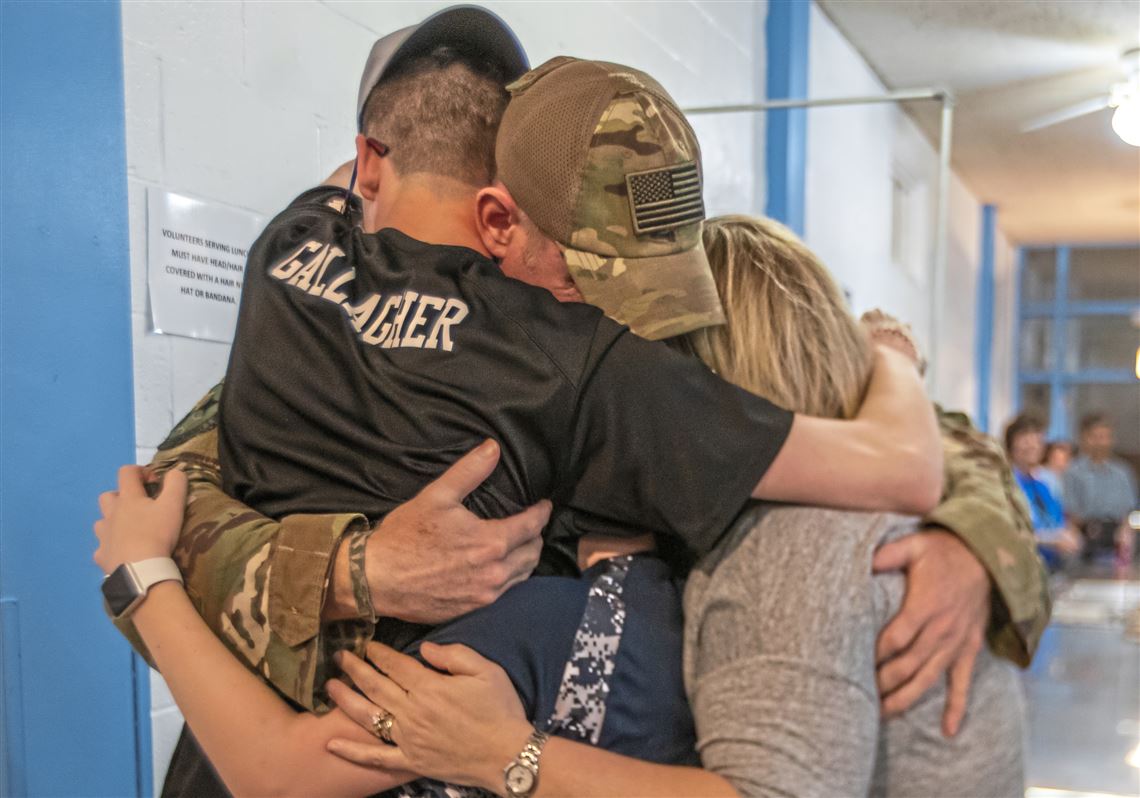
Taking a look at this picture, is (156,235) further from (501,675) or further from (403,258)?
(501,675)

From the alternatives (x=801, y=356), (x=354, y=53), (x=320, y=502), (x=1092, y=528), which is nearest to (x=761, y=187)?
(x=354, y=53)

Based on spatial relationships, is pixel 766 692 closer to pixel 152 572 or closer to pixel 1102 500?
pixel 152 572

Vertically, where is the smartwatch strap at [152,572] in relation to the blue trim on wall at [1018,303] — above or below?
below

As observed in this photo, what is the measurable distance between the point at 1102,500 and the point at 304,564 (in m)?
5.19

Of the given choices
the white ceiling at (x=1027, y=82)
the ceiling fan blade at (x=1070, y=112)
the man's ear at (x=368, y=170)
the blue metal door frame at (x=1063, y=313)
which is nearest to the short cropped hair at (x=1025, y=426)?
the blue metal door frame at (x=1063, y=313)

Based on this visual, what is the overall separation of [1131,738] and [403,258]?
329cm

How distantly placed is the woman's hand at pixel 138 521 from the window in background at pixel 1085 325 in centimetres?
142

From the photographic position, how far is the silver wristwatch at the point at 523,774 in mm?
822

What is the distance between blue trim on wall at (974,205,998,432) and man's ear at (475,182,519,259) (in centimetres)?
89

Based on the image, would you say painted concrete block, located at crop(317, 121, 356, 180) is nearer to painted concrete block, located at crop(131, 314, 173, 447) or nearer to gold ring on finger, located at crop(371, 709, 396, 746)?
painted concrete block, located at crop(131, 314, 173, 447)

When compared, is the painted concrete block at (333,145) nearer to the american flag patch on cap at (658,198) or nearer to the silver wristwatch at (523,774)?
the american flag patch on cap at (658,198)

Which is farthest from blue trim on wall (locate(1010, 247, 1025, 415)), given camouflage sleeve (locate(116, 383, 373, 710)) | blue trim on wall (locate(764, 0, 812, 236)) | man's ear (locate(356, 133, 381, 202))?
camouflage sleeve (locate(116, 383, 373, 710))

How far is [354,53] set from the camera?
165 cm

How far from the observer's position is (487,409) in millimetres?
874
